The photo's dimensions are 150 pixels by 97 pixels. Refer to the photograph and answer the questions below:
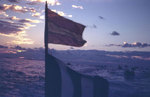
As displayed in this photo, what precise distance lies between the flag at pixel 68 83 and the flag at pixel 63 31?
3.37 feet

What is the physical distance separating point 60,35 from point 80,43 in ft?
3.66

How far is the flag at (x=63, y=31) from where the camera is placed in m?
7.25

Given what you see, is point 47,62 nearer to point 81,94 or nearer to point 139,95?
point 81,94

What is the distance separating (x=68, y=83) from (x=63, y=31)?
2419 millimetres

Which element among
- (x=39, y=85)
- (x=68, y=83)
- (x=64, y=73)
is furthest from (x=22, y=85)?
(x=64, y=73)

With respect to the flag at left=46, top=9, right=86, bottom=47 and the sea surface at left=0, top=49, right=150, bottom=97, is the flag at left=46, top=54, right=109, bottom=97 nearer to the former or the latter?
the flag at left=46, top=9, right=86, bottom=47

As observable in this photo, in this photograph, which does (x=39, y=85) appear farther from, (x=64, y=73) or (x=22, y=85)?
(x=64, y=73)

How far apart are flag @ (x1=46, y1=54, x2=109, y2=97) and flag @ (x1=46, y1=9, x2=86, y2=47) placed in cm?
103

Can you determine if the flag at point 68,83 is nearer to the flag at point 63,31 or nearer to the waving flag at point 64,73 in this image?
the waving flag at point 64,73

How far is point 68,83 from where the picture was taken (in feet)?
24.4

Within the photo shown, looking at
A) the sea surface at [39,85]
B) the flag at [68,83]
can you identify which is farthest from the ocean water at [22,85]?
the flag at [68,83]

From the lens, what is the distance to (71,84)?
7586 mm

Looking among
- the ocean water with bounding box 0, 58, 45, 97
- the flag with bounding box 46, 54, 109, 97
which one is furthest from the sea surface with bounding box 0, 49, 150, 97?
the flag with bounding box 46, 54, 109, 97

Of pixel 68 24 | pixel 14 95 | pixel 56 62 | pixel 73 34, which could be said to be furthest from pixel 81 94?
pixel 14 95
